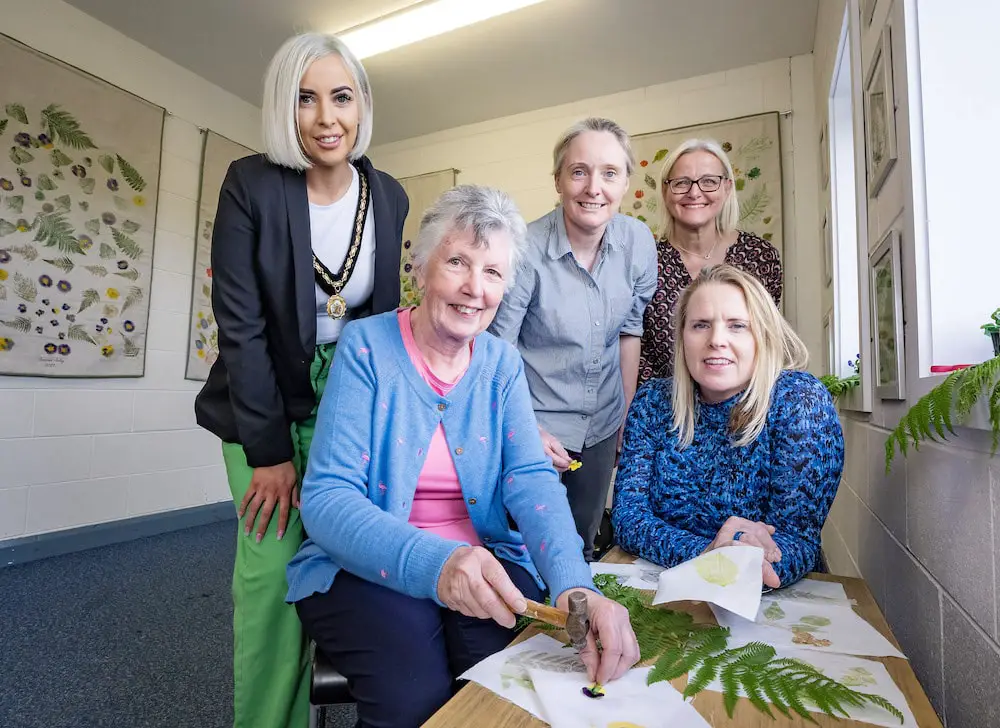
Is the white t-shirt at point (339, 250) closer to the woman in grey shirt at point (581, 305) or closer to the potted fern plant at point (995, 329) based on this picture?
the woman in grey shirt at point (581, 305)

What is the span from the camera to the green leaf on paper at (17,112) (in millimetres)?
3137

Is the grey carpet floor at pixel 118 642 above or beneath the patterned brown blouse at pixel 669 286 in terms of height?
beneath

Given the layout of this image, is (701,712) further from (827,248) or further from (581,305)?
(827,248)

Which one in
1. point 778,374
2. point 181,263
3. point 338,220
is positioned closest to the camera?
point 778,374

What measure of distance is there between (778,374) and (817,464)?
0.67 feet

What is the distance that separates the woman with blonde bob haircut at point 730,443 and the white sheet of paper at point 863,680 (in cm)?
28

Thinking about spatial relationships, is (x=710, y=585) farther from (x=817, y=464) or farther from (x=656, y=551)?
(x=817, y=464)

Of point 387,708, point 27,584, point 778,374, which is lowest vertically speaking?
point 27,584

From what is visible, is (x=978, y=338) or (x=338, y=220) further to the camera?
(x=338, y=220)

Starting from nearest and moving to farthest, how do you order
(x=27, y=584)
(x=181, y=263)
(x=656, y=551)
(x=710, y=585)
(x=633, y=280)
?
(x=710, y=585) < (x=656, y=551) < (x=633, y=280) < (x=27, y=584) < (x=181, y=263)

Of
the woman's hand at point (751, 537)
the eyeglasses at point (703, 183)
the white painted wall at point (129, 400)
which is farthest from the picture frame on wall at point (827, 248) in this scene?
the white painted wall at point (129, 400)

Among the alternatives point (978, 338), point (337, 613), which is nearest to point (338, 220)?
point (337, 613)

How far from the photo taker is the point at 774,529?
1.09 metres

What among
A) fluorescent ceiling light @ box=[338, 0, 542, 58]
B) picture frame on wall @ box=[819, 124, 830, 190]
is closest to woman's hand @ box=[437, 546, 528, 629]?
picture frame on wall @ box=[819, 124, 830, 190]
